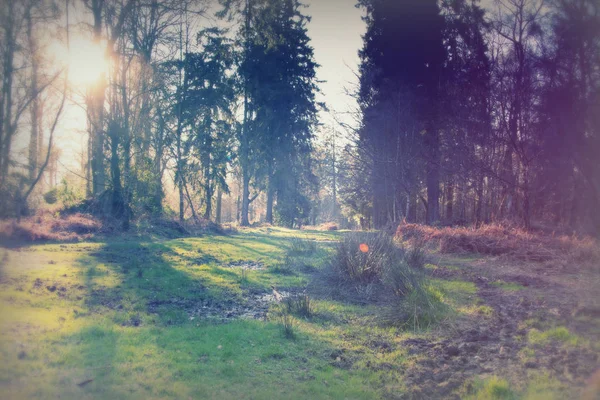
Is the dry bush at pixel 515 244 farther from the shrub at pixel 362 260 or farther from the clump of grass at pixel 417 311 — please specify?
the clump of grass at pixel 417 311

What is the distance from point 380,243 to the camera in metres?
10.6

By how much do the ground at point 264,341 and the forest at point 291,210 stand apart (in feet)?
0.14

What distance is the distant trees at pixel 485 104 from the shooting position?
17844 millimetres

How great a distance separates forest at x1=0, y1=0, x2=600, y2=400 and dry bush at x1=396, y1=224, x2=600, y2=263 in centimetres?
9

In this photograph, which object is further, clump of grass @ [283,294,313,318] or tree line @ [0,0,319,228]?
tree line @ [0,0,319,228]

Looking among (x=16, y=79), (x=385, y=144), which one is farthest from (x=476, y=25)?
(x=16, y=79)

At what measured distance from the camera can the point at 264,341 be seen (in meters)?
5.70

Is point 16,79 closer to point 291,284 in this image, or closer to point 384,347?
point 291,284

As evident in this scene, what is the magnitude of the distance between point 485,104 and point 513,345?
16505 millimetres

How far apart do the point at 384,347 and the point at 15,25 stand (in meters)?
13.6

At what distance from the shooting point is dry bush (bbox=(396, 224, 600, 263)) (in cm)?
1156

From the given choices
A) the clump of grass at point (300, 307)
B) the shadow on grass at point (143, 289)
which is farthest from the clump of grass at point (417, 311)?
the shadow on grass at point (143, 289)

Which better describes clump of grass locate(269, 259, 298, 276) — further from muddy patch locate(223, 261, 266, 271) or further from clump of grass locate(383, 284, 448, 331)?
clump of grass locate(383, 284, 448, 331)

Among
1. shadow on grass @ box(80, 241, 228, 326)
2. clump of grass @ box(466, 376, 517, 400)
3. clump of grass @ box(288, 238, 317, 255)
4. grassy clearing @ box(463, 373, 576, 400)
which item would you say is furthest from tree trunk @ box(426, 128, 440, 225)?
clump of grass @ box(466, 376, 517, 400)
